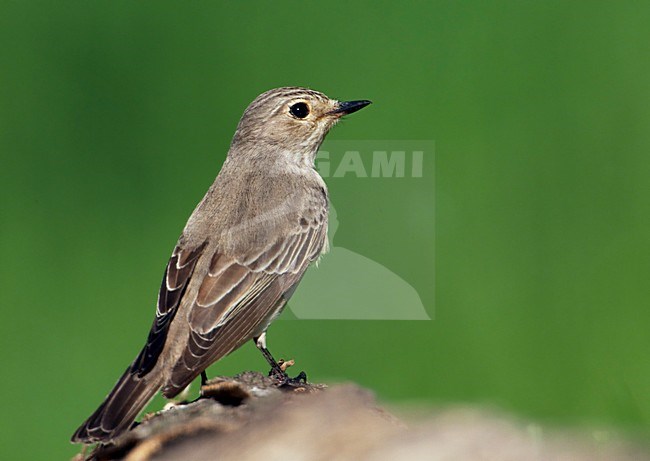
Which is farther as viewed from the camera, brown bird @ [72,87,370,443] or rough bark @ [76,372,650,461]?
brown bird @ [72,87,370,443]

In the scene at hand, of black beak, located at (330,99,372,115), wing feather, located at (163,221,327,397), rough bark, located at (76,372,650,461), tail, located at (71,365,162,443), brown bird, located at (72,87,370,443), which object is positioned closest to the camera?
rough bark, located at (76,372,650,461)

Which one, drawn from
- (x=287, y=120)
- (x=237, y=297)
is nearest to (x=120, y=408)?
(x=237, y=297)

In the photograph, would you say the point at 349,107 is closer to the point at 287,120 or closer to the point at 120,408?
the point at 287,120

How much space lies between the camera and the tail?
485 cm

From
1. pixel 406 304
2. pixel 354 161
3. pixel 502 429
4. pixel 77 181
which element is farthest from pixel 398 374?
pixel 502 429

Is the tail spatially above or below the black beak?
below

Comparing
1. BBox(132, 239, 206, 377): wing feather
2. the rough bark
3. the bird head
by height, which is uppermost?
the bird head

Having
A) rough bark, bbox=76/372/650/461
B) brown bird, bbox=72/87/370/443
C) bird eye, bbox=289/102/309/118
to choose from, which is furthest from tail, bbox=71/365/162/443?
bird eye, bbox=289/102/309/118

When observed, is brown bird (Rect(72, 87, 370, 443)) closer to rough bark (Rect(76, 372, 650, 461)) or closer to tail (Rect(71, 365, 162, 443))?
tail (Rect(71, 365, 162, 443))

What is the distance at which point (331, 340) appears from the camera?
8.70 meters

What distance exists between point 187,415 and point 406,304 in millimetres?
4561

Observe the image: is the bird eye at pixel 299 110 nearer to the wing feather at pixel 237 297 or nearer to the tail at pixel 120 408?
the wing feather at pixel 237 297

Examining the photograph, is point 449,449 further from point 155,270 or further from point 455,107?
point 455,107

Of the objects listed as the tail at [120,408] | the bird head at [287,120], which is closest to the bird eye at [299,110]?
the bird head at [287,120]
